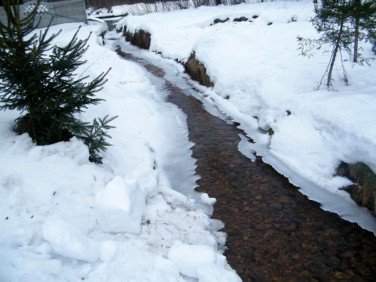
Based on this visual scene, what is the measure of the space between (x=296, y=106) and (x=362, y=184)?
7.55ft

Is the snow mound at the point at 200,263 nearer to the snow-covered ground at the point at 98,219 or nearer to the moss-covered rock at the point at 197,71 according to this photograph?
the snow-covered ground at the point at 98,219

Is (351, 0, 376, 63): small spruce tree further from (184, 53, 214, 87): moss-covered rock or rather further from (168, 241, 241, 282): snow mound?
(168, 241, 241, 282): snow mound

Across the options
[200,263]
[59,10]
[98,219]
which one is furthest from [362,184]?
[59,10]

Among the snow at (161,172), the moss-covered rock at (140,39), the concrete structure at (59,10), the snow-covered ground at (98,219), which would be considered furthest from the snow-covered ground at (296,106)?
the concrete structure at (59,10)

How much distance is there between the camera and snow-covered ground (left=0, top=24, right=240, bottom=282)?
342 centimetres

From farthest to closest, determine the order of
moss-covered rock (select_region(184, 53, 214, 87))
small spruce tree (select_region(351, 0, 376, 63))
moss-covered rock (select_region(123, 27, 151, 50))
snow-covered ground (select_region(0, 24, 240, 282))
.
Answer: moss-covered rock (select_region(123, 27, 151, 50))
moss-covered rock (select_region(184, 53, 214, 87))
small spruce tree (select_region(351, 0, 376, 63))
snow-covered ground (select_region(0, 24, 240, 282))

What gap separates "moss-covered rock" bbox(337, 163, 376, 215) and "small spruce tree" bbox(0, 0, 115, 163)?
4.09 metres

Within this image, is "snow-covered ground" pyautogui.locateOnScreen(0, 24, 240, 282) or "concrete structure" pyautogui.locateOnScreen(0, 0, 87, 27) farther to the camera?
"concrete structure" pyautogui.locateOnScreen(0, 0, 87, 27)

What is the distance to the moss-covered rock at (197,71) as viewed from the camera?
10.7 meters

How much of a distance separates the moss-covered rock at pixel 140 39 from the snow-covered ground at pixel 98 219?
40.8ft

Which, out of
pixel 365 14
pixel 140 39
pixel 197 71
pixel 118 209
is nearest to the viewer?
pixel 118 209

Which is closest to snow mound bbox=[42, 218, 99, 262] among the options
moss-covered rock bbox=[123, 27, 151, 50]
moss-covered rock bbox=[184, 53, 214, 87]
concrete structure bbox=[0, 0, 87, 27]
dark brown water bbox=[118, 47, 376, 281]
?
dark brown water bbox=[118, 47, 376, 281]

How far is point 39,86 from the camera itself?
4.71 m

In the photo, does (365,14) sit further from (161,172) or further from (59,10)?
(59,10)
